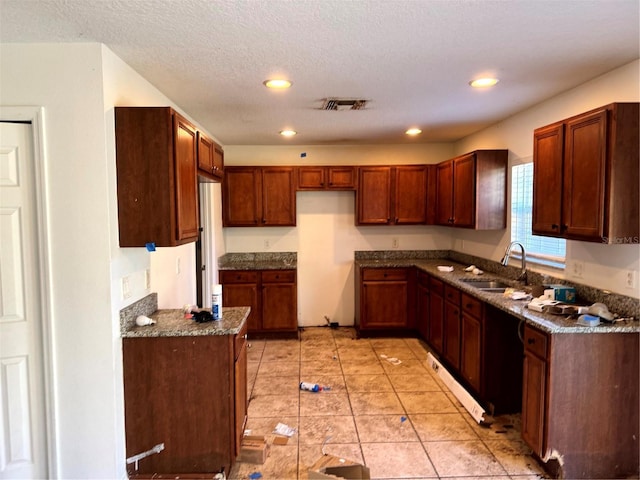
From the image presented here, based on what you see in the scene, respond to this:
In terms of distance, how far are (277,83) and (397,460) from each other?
264 centimetres

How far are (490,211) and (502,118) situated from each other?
36.6 inches

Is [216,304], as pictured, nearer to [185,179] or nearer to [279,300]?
[185,179]

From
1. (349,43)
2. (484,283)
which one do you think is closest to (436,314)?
(484,283)

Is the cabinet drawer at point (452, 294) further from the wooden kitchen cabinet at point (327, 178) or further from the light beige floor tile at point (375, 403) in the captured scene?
the wooden kitchen cabinet at point (327, 178)

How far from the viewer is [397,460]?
7.79 feet

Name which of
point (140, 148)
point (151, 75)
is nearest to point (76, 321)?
point (140, 148)

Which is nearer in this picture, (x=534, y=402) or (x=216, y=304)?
(x=534, y=402)

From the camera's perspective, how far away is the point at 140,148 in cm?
211

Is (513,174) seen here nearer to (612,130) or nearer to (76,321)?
(612,130)

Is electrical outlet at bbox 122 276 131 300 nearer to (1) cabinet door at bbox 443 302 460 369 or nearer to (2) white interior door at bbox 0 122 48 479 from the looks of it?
(2) white interior door at bbox 0 122 48 479

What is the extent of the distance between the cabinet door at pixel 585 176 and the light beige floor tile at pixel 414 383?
5.85ft

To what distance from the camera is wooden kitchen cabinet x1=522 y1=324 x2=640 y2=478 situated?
2148mm

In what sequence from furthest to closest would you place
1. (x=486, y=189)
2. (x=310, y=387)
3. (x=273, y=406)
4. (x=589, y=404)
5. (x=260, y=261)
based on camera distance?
(x=260, y=261) → (x=486, y=189) → (x=310, y=387) → (x=273, y=406) → (x=589, y=404)

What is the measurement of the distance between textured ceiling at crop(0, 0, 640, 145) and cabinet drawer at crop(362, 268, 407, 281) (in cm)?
210
